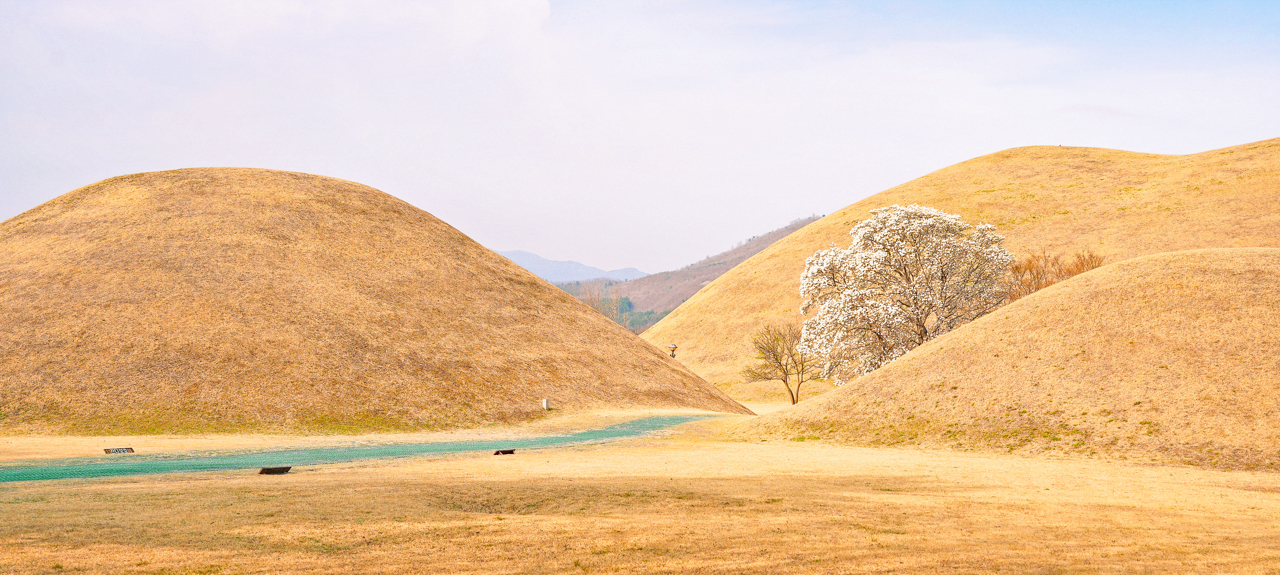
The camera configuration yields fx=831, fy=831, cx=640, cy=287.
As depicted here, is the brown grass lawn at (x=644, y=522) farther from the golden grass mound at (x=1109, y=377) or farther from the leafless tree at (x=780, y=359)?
the leafless tree at (x=780, y=359)

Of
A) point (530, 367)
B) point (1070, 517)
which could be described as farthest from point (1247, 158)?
point (1070, 517)

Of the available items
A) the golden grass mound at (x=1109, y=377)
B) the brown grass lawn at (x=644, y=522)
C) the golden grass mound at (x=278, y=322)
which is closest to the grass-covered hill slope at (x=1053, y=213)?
the golden grass mound at (x=278, y=322)

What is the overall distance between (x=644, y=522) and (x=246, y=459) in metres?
21.7

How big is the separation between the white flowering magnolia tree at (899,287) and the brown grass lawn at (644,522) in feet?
96.6

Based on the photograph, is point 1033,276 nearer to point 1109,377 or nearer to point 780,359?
point 780,359

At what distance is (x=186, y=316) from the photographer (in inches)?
2099

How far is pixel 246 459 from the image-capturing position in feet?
104

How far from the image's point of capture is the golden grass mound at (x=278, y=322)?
1842 inches

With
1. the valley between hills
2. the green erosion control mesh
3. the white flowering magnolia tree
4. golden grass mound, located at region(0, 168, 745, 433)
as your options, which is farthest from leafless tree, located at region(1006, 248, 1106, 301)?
the green erosion control mesh

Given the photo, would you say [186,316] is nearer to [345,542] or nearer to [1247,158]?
[345,542]

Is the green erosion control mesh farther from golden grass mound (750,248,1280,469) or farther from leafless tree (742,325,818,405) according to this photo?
leafless tree (742,325,818,405)

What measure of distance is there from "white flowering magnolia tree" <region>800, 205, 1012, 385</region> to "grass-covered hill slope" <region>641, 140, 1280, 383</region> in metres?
38.5

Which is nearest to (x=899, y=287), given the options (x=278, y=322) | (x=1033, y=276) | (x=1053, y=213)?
(x=1033, y=276)

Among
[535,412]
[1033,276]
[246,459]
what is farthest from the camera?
[1033,276]
